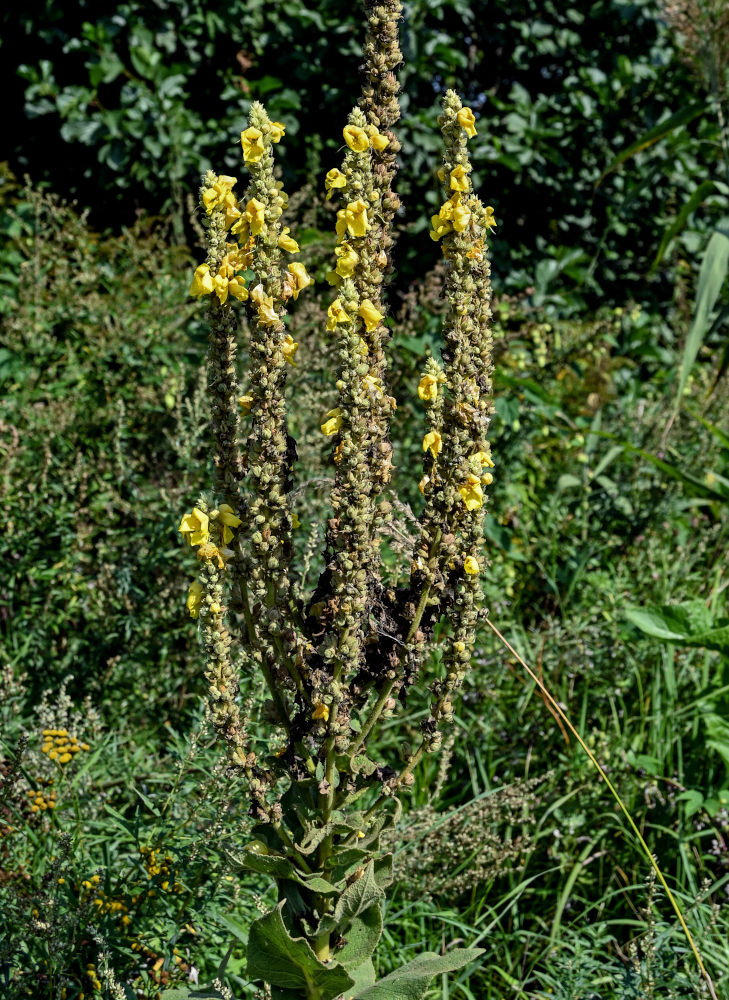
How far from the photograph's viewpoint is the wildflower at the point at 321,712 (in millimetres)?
1751

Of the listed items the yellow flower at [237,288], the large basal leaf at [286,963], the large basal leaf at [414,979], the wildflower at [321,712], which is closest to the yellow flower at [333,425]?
the yellow flower at [237,288]

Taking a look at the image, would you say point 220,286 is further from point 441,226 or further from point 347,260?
point 441,226

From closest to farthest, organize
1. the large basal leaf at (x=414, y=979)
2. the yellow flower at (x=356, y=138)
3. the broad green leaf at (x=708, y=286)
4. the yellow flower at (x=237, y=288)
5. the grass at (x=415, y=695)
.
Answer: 1. the yellow flower at (x=356, y=138)
2. the yellow flower at (x=237, y=288)
3. the large basal leaf at (x=414, y=979)
4. the grass at (x=415, y=695)
5. the broad green leaf at (x=708, y=286)

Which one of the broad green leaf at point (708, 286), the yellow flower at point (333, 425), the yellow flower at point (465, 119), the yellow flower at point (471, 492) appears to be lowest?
the broad green leaf at point (708, 286)

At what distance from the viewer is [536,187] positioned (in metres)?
6.21

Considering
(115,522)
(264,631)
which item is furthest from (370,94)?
(115,522)

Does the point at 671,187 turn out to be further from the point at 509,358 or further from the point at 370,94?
the point at 370,94

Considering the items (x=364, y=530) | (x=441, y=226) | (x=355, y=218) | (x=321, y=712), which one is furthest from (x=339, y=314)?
(x=321, y=712)

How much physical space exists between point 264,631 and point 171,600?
189 cm

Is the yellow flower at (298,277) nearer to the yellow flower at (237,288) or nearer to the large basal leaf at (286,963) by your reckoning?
the yellow flower at (237,288)

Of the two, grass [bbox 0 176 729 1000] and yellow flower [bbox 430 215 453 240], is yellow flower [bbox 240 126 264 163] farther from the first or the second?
grass [bbox 0 176 729 1000]

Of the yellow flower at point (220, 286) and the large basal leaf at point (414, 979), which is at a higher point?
the yellow flower at point (220, 286)

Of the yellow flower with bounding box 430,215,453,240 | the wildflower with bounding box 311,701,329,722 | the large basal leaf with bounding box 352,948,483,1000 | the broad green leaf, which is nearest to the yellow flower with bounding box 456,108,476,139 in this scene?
the yellow flower with bounding box 430,215,453,240

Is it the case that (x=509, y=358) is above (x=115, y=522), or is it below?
above
